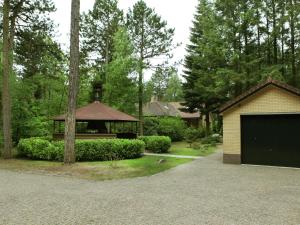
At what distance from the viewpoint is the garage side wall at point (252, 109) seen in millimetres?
13469

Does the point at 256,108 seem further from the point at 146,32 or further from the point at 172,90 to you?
the point at 172,90

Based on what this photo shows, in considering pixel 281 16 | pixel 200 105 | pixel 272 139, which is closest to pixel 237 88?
pixel 281 16

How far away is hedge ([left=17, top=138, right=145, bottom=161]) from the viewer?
14.8 metres

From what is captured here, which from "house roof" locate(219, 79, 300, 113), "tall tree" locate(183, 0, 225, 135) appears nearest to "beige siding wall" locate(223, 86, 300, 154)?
"house roof" locate(219, 79, 300, 113)

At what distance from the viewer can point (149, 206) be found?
6766mm

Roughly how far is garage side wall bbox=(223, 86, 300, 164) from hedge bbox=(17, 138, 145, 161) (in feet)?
17.7

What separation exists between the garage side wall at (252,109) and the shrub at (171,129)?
13328 mm

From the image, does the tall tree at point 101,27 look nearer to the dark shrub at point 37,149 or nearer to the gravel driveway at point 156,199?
the dark shrub at point 37,149

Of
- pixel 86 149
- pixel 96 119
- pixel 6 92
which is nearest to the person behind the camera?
pixel 86 149

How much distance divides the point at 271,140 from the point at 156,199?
8.79 metres

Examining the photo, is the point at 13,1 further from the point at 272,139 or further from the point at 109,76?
the point at 272,139

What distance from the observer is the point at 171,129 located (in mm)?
28297

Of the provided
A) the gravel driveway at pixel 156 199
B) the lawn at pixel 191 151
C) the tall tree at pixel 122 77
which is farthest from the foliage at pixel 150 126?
the gravel driveway at pixel 156 199

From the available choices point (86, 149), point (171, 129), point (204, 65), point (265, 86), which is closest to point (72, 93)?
point (86, 149)
